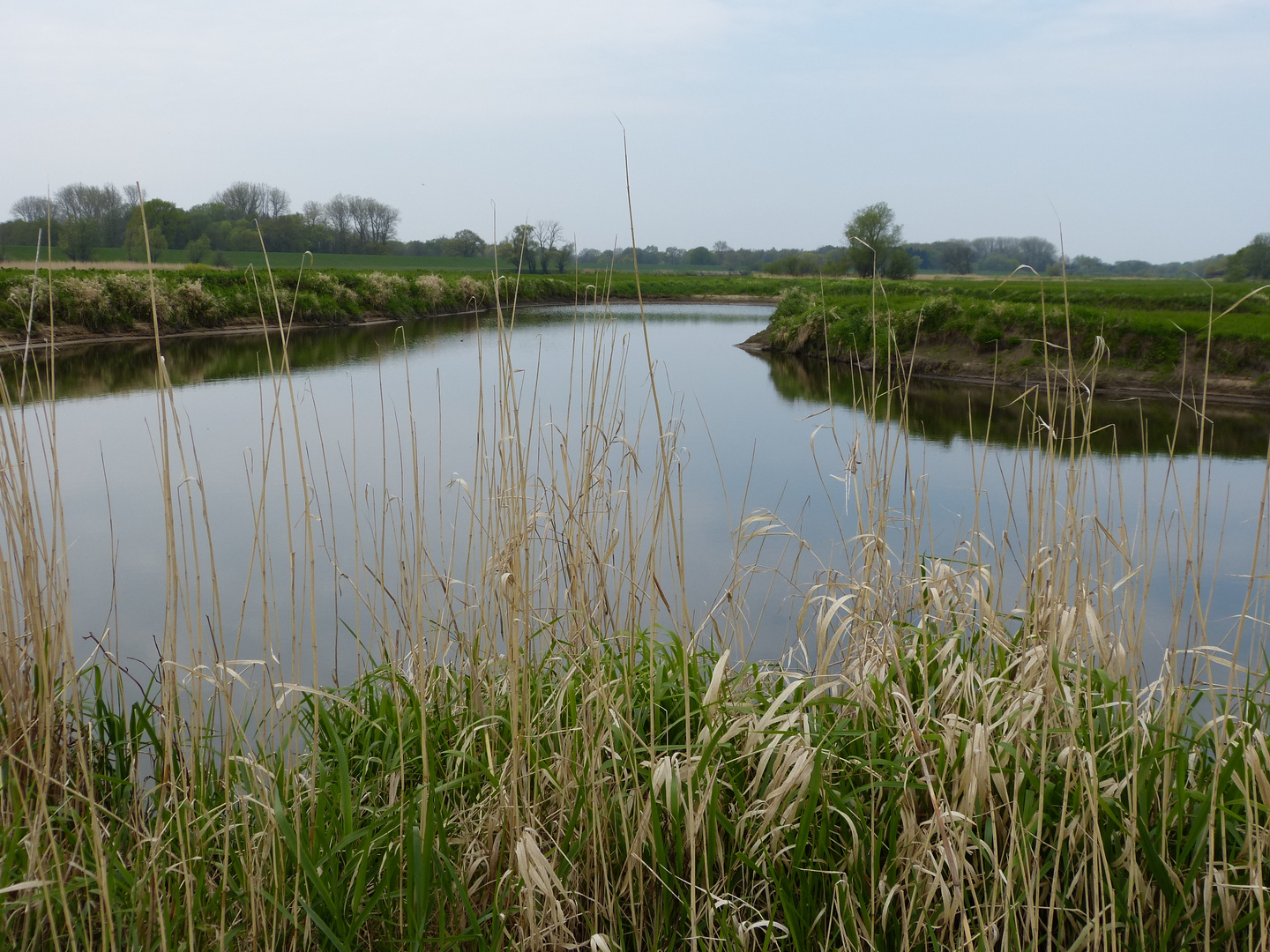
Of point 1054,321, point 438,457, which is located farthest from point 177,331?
point 1054,321

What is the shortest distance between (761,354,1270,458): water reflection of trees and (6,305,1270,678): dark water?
36mm

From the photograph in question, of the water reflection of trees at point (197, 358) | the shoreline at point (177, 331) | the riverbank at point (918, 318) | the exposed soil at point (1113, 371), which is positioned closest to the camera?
the exposed soil at point (1113, 371)

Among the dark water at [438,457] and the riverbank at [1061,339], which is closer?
the dark water at [438,457]

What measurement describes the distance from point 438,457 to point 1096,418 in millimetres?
6839

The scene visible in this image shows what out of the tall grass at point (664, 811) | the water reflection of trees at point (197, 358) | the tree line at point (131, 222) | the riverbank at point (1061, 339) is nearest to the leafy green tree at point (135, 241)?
the tree line at point (131, 222)

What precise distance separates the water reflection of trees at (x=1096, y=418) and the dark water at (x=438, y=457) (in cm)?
4

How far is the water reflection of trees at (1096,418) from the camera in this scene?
22.6 ft

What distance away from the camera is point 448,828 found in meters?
1.56

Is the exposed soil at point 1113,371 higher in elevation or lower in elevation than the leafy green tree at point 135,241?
lower

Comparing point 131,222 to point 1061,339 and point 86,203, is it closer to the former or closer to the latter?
point 86,203

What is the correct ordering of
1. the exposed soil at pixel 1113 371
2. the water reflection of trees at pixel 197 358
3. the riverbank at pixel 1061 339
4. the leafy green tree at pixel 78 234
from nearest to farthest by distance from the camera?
1. the leafy green tree at pixel 78 234
2. the exposed soil at pixel 1113 371
3. the riverbank at pixel 1061 339
4. the water reflection of trees at pixel 197 358

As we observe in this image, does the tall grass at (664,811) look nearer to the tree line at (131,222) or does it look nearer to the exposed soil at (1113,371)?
the tree line at (131,222)

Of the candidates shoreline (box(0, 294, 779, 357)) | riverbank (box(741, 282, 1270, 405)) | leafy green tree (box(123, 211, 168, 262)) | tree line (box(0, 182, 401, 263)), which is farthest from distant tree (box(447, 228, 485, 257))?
riverbank (box(741, 282, 1270, 405))

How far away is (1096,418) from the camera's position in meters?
7.88
